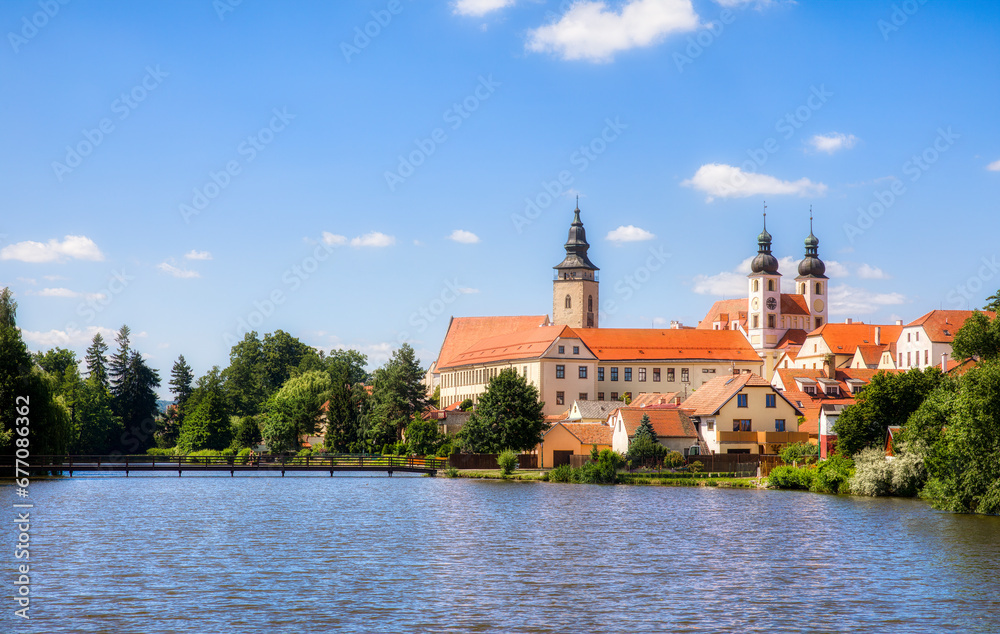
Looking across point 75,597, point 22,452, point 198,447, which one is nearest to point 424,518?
point 75,597

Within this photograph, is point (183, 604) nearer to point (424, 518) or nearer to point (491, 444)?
point (424, 518)

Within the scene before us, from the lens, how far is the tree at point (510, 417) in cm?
8038

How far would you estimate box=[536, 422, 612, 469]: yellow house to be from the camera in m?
82.2

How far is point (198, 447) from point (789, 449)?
6059cm

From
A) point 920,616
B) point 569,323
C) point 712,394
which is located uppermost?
point 569,323

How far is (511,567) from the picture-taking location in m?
29.8

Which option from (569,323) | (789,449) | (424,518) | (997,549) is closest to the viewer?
(997,549)

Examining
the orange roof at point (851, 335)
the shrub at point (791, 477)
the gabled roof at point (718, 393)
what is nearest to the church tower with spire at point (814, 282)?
the orange roof at point (851, 335)

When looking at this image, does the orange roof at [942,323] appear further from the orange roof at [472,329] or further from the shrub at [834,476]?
the shrub at [834,476]

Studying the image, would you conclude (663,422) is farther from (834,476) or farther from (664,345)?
(664,345)

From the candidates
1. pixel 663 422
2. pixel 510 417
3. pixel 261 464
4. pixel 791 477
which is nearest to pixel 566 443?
pixel 510 417

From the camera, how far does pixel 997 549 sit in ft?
105

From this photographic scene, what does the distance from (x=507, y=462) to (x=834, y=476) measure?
24756 millimetres

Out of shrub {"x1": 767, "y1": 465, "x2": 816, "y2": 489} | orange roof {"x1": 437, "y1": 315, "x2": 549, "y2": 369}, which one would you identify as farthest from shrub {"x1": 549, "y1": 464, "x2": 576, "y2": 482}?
orange roof {"x1": 437, "y1": 315, "x2": 549, "y2": 369}
